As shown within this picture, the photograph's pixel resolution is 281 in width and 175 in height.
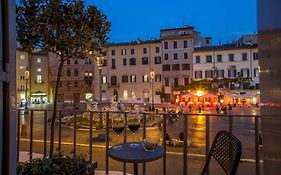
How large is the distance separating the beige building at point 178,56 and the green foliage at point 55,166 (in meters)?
43.2

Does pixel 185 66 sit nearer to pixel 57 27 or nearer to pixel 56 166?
pixel 57 27

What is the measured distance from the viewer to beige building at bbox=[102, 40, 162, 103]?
4744 centimetres

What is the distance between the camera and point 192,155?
1112 cm

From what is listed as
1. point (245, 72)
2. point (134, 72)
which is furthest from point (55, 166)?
point (134, 72)

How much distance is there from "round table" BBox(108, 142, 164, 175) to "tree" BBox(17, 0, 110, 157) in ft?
3.71

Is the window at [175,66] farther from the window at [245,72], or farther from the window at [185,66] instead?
the window at [245,72]

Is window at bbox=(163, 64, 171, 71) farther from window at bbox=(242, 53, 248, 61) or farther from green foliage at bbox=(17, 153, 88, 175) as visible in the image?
green foliage at bbox=(17, 153, 88, 175)

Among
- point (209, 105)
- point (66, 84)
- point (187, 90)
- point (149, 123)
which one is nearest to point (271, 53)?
point (149, 123)

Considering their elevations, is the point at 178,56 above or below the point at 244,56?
above

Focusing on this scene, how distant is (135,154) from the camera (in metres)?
2.53

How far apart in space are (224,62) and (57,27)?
4424 centimetres

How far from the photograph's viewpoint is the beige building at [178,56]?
1817 inches

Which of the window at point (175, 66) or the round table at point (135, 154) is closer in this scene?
the round table at point (135, 154)

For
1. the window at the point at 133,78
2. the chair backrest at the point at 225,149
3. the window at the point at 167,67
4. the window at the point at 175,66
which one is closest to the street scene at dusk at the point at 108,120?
the chair backrest at the point at 225,149
